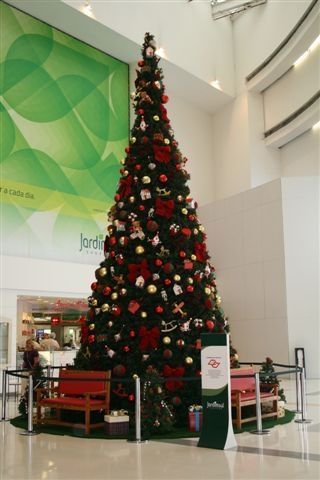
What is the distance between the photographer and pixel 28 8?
63.6 feet

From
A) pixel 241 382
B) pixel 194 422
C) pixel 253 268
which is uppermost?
pixel 253 268

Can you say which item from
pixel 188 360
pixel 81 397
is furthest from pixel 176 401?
pixel 81 397

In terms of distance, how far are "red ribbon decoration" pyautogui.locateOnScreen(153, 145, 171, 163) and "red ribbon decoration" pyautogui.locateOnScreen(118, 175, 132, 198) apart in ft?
1.85

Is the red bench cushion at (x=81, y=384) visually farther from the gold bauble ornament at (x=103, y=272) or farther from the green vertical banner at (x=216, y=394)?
the green vertical banner at (x=216, y=394)

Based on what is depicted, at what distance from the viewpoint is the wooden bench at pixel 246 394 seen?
7.78 metres

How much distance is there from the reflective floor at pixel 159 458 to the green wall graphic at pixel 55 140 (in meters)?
11.8

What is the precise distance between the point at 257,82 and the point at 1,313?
611 inches

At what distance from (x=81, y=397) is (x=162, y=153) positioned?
3973 mm

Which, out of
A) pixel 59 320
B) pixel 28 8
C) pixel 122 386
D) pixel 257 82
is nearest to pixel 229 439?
pixel 122 386

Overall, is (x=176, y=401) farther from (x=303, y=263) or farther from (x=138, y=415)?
(x=303, y=263)

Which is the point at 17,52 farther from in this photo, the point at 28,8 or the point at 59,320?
the point at 59,320

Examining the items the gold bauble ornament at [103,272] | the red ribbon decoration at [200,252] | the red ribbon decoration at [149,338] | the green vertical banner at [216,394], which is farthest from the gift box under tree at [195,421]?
the gold bauble ornament at [103,272]

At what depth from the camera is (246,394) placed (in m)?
8.22

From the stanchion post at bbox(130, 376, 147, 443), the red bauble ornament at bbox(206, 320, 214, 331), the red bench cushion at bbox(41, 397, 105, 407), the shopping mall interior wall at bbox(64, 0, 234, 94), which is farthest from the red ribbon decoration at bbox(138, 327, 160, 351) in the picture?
the shopping mall interior wall at bbox(64, 0, 234, 94)
